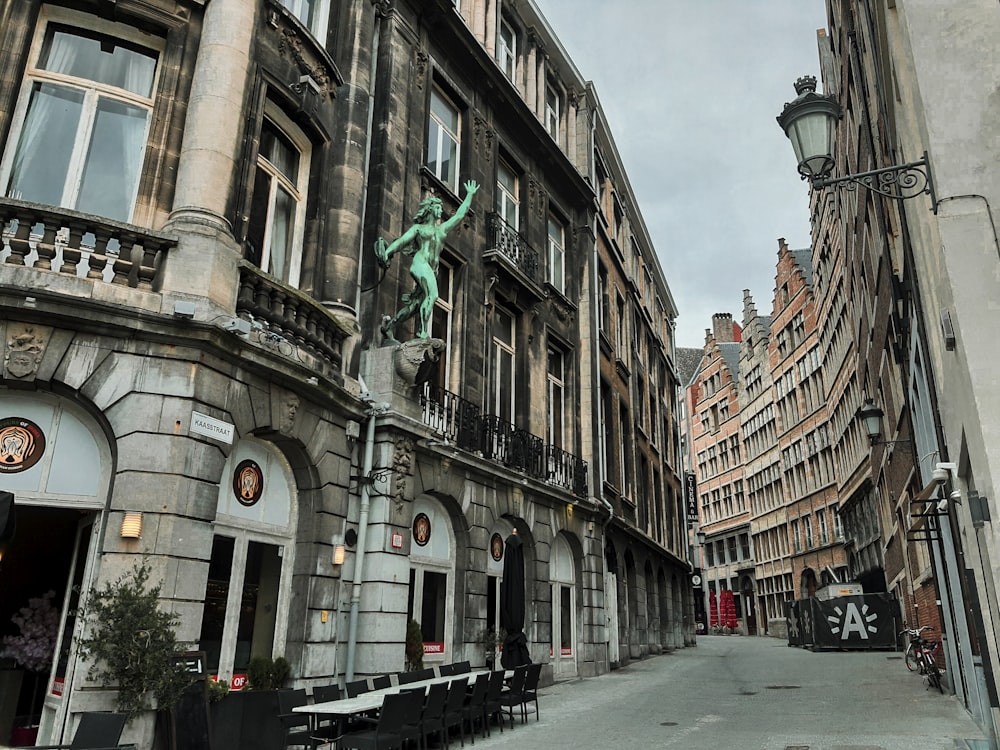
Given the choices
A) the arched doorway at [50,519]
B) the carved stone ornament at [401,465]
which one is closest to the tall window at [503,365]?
the carved stone ornament at [401,465]

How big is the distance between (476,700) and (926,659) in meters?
11.9

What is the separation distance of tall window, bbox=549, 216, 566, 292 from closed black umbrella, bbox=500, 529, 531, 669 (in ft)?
33.8

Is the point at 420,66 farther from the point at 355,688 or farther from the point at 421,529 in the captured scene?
the point at 355,688

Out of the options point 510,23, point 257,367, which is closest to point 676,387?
point 510,23

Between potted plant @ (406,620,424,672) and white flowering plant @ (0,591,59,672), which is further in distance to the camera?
potted plant @ (406,620,424,672)

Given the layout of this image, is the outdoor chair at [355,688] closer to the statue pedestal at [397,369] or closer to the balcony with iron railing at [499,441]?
the statue pedestal at [397,369]

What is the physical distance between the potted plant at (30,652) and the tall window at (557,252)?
16.1 meters

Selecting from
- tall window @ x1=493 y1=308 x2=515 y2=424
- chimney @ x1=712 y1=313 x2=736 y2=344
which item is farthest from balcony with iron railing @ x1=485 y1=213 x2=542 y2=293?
chimney @ x1=712 y1=313 x2=736 y2=344

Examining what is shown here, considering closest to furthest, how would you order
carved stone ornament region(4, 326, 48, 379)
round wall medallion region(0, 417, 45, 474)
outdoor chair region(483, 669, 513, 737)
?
carved stone ornament region(4, 326, 48, 379), round wall medallion region(0, 417, 45, 474), outdoor chair region(483, 669, 513, 737)

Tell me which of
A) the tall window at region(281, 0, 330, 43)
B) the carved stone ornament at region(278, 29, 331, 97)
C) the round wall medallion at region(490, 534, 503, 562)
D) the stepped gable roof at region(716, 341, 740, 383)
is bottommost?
the round wall medallion at region(490, 534, 503, 562)

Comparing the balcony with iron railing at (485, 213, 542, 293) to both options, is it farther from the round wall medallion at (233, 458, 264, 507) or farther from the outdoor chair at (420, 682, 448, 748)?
the outdoor chair at (420, 682, 448, 748)

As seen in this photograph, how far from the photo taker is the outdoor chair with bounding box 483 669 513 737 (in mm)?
10523

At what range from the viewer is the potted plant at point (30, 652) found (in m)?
7.94

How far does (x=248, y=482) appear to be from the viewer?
32.3 feet
